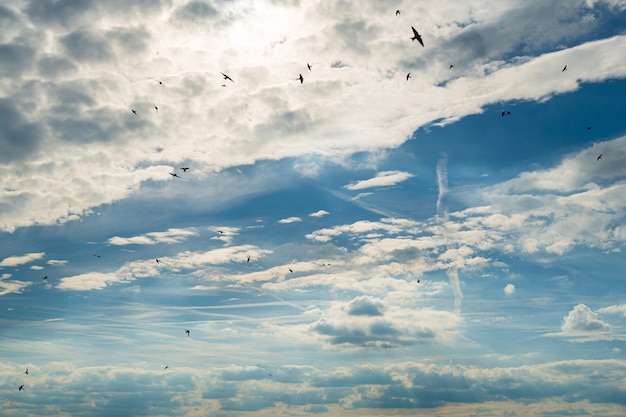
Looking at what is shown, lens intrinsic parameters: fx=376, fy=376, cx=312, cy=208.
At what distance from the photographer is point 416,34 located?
184 ft

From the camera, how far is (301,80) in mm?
89062

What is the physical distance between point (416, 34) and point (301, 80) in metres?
37.9

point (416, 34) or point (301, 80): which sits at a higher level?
point (301, 80)

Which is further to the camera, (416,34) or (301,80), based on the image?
(301,80)
